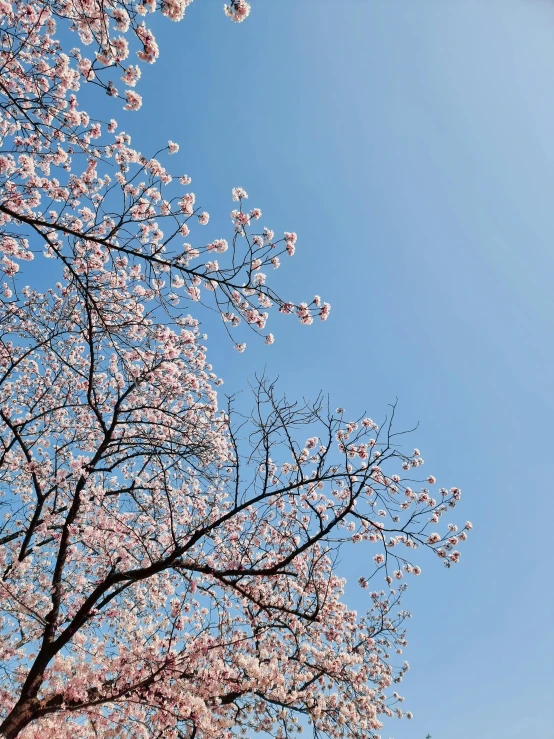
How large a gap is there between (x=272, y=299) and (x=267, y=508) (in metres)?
3.38

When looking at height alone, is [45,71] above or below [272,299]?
above

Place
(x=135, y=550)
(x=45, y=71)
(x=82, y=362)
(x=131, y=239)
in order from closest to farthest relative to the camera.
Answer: (x=131, y=239) → (x=45, y=71) → (x=135, y=550) → (x=82, y=362)

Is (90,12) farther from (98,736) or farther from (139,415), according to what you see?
(98,736)

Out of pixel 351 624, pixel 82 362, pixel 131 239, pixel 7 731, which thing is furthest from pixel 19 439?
pixel 351 624

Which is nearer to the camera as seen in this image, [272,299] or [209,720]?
[272,299]

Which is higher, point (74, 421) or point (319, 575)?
point (74, 421)

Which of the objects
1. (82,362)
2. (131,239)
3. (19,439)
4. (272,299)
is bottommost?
(272,299)

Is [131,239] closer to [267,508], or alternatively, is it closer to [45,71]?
[45,71]

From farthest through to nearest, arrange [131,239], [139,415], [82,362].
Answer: [82,362]
[139,415]
[131,239]

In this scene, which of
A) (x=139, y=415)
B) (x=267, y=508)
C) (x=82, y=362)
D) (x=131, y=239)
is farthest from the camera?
(x=82, y=362)

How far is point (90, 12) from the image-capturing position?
174 inches

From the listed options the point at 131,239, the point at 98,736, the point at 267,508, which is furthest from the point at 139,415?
the point at 131,239

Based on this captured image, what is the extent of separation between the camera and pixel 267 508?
646 cm

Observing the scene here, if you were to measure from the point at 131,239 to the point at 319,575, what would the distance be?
651 centimetres
